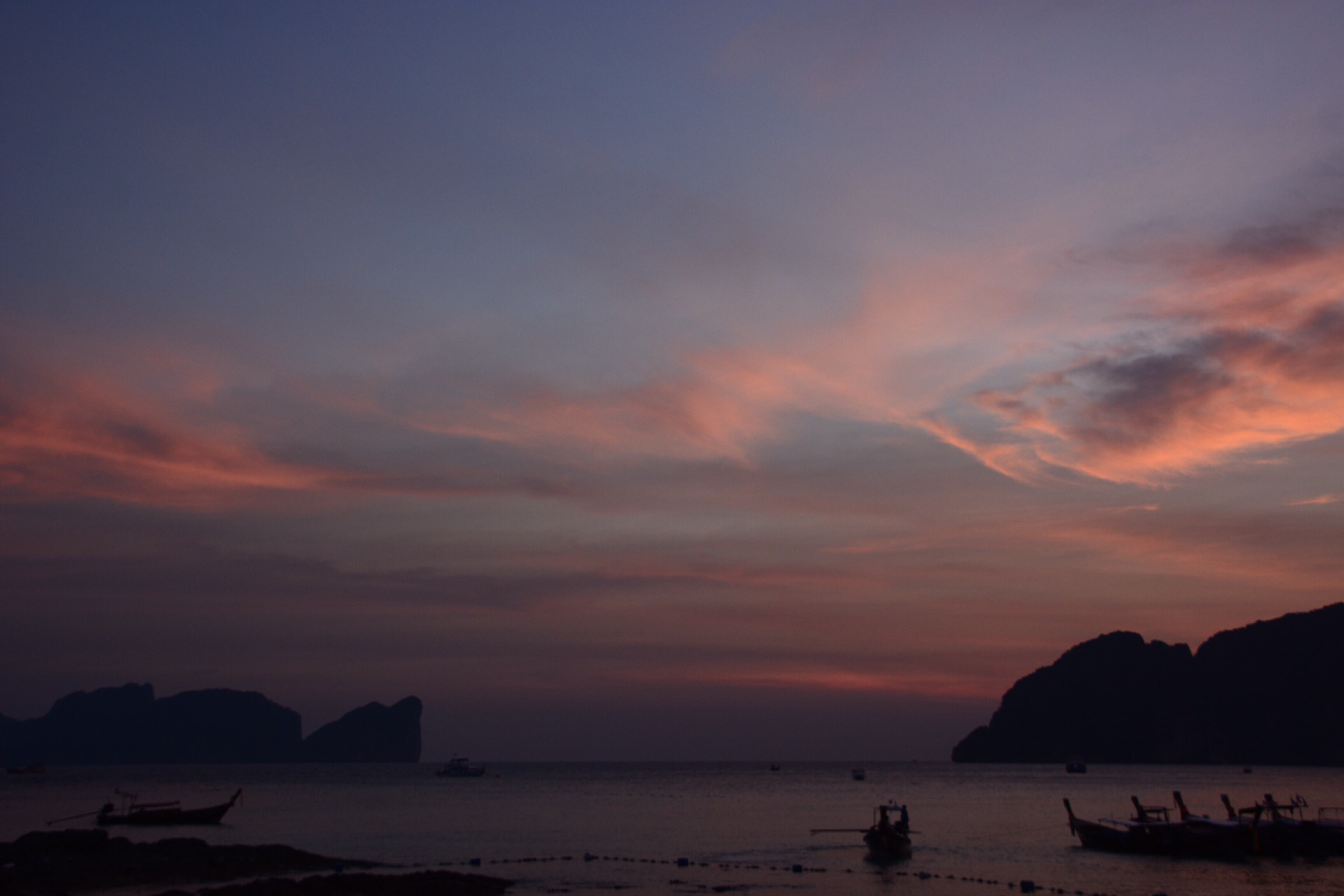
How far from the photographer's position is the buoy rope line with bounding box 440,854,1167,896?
141 feet

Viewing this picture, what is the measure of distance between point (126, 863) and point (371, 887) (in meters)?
12.9

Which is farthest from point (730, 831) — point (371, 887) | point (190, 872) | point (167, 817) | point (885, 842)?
point (167, 817)

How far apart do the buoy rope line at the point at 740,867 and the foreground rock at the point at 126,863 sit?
673 cm

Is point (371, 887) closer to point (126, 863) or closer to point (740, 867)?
point (126, 863)

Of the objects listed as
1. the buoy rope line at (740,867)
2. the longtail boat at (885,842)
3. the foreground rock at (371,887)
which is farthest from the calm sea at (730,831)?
the foreground rock at (371,887)

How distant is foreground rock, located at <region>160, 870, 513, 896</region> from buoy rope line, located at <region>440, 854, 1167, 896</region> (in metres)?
7.85

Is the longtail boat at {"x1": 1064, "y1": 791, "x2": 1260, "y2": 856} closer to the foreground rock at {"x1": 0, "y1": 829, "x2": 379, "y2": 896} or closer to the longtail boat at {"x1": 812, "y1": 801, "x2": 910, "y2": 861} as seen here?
the longtail boat at {"x1": 812, "y1": 801, "x2": 910, "y2": 861}

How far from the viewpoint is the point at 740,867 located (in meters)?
49.5

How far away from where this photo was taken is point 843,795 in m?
125

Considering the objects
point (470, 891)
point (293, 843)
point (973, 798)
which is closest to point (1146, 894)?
point (470, 891)

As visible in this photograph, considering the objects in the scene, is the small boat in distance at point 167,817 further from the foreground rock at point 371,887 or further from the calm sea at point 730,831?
the foreground rock at point 371,887

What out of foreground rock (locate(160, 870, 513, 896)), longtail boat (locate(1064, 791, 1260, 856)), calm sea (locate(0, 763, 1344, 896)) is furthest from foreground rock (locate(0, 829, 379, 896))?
longtail boat (locate(1064, 791, 1260, 856))

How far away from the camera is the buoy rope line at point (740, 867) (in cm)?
4291

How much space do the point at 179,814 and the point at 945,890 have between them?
62.0m
